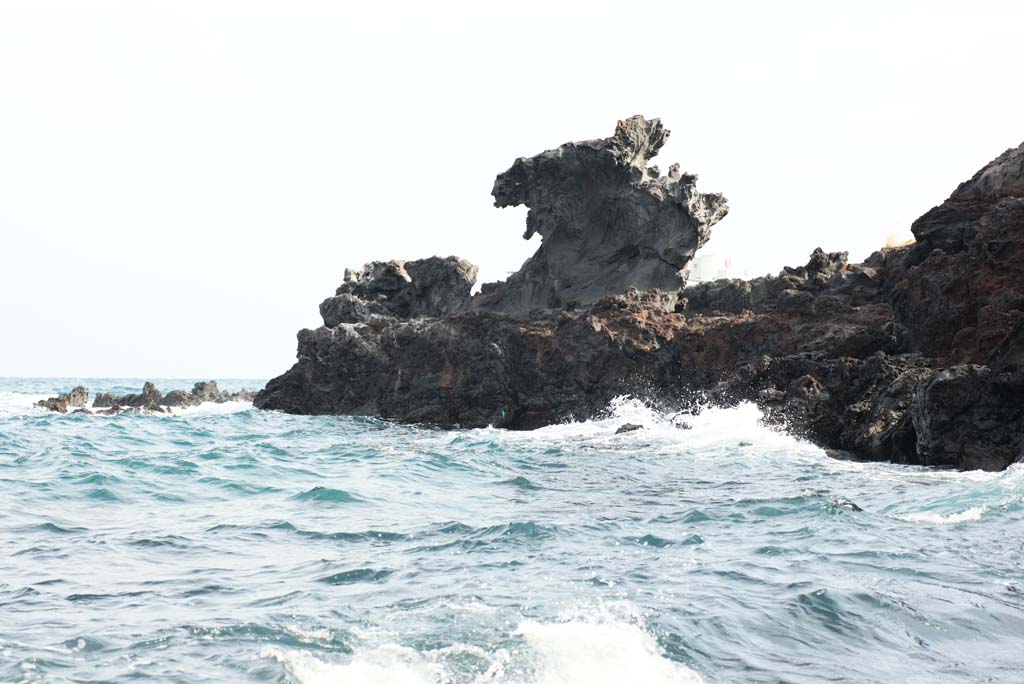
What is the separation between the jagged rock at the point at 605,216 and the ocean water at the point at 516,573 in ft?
62.6

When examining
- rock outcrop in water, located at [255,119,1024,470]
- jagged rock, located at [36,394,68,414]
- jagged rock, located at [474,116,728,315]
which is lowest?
jagged rock, located at [36,394,68,414]

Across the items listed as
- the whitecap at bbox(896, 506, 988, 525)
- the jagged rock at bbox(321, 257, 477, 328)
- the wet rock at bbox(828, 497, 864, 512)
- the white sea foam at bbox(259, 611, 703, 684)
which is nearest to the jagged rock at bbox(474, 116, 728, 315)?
the jagged rock at bbox(321, 257, 477, 328)

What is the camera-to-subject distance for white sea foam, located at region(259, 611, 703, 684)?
7.01 meters

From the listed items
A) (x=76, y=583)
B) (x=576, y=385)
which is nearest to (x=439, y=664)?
(x=76, y=583)

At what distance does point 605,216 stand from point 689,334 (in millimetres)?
11438

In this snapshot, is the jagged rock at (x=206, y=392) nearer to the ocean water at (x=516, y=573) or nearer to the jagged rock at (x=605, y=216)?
the jagged rock at (x=605, y=216)

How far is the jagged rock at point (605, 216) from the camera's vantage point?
37.8 meters

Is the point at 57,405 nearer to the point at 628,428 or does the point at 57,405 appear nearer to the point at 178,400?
the point at 178,400

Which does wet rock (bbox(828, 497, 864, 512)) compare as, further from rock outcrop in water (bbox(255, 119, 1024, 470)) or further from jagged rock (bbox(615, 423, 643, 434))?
jagged rock (bbox(615, 423, 643, 434))

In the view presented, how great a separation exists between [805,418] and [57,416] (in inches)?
1170

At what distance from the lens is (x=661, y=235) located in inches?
1497

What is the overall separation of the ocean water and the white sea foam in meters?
0.03

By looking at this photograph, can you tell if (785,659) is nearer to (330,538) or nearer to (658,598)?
(658,598)

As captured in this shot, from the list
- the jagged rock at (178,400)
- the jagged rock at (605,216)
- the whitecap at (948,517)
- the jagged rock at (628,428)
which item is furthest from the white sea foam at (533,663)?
the jagged rock at (178,400)
